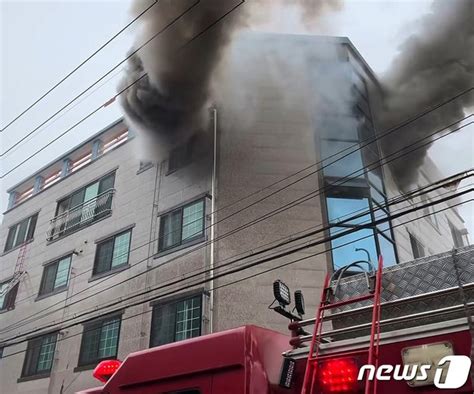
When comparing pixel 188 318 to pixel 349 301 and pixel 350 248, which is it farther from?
pixel 349 301

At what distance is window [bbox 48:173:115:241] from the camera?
14.9 metres

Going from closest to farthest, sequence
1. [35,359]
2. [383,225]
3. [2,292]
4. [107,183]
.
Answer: [383,225] → [35,359] → [107,183] → [2,292]

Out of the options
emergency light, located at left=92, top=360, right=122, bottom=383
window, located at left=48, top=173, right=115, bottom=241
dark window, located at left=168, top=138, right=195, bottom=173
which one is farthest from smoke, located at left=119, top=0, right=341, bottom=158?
emergency light, located at left=92, top=360, right=122, bottom=383

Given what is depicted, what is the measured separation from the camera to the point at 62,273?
14891 mm

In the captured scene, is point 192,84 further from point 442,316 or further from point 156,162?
point 442,316

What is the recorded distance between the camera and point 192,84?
1285 cm

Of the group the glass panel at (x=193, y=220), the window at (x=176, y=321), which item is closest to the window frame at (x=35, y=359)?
the window at (x=176, y=321)

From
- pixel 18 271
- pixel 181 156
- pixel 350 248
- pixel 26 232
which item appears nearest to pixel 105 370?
pixel 350 248

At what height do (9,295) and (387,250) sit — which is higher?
(9,295)

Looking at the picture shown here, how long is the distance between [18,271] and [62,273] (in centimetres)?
304

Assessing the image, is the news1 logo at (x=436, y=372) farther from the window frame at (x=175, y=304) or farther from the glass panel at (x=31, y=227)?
the glass panel at (x=31, y=227)

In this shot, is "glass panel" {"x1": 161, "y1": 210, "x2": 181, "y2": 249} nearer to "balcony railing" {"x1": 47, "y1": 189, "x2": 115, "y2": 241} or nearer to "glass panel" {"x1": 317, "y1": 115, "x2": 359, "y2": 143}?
"balcony railing" {"x1": 47, "y1": 189, "x2": 115, "y2": 241}

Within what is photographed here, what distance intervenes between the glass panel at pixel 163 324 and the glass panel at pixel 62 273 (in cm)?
476

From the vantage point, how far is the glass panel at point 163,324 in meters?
10.6
